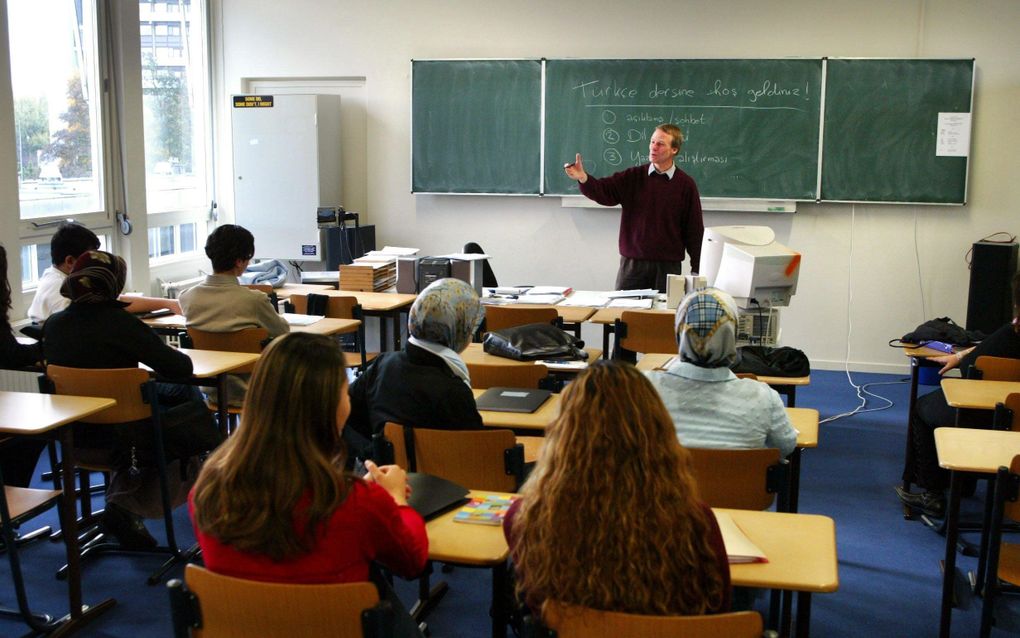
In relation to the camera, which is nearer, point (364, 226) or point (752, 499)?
point (752, 499)

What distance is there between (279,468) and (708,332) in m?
1.37

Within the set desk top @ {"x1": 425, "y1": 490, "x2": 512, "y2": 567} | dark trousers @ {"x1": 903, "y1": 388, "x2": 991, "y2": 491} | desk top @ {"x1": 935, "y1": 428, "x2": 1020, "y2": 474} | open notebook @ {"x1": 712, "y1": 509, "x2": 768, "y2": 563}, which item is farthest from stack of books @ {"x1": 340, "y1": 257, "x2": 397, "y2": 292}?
open notebook @ {"x1": 712, "y1": 509, "x2": 768, "y2": 563}

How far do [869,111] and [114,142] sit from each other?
531 cm

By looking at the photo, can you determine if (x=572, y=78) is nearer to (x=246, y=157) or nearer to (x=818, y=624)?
(x=246, y=157)

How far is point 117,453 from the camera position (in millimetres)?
3629

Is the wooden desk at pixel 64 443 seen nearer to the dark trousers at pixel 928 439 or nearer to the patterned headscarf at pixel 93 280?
the patterned headscarf at pixel 93 280

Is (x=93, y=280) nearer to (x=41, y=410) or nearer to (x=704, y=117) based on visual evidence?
(x=41, y=410)

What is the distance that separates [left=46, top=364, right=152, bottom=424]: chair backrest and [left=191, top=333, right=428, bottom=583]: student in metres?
→ 1.80

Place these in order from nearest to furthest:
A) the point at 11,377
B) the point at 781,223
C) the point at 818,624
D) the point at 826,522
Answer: the point at 826,522 < the point at 818,624 < the point at 11,377 < the point at 781,223

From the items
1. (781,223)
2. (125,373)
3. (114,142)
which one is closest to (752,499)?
Answer: (125,373)

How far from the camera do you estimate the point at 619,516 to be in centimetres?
162

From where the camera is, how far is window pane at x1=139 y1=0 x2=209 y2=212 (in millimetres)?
7395

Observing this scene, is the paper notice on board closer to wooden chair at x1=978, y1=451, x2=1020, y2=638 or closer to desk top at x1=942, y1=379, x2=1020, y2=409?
desk top at x1=942, y1=379, x2=1020, y2=409

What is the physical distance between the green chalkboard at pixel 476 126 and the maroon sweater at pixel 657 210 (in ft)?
5.43
